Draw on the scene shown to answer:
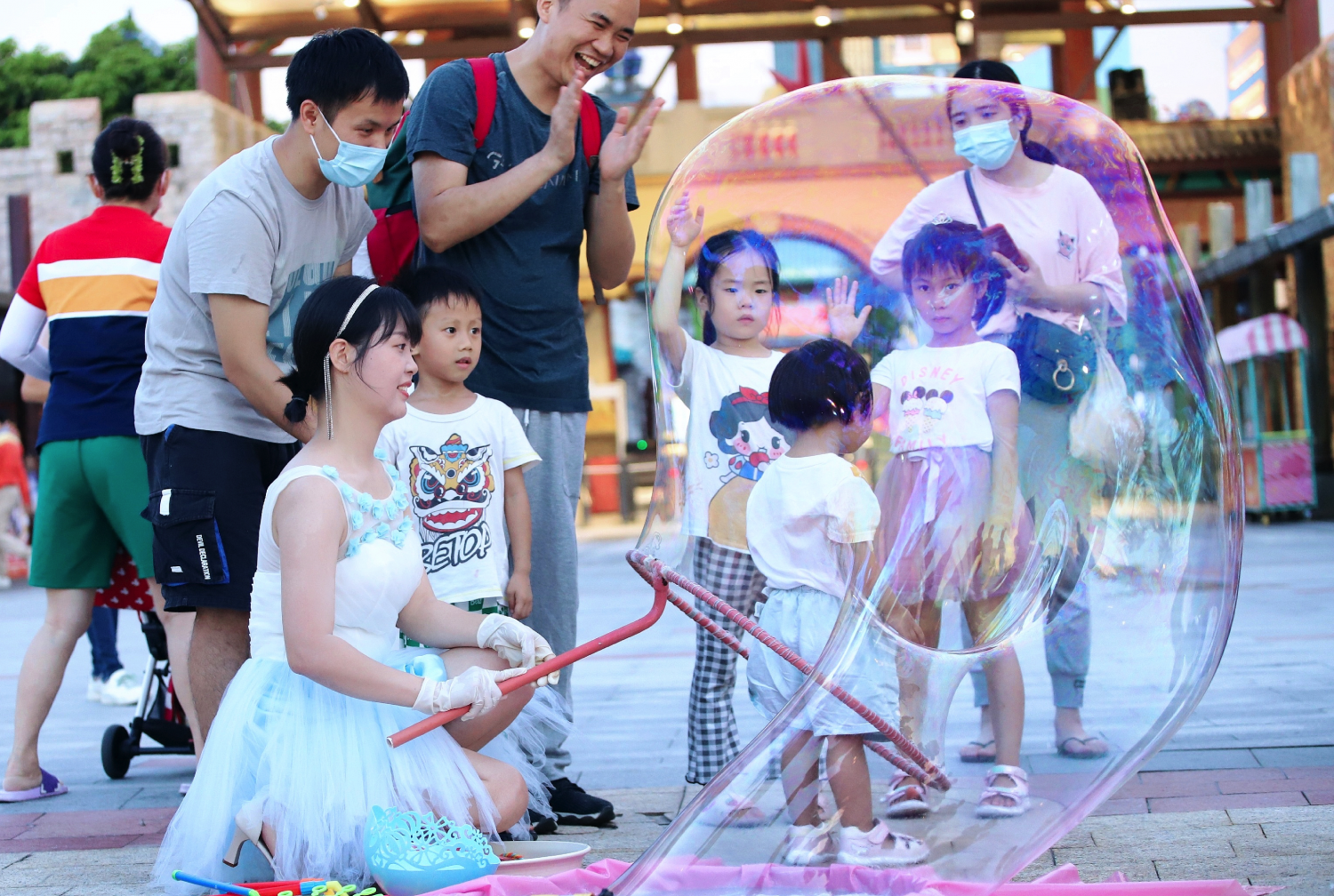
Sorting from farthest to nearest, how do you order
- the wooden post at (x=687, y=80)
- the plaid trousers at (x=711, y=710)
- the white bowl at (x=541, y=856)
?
the wooden post at (x=687, y=80), the plaid trousers at (x=711, y=710), the white bowl at (x=541, y=856)

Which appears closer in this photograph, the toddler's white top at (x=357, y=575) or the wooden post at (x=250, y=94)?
the toddler's white top at (x=357, y=575)

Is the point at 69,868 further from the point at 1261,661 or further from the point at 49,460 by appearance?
the point at 1261,661

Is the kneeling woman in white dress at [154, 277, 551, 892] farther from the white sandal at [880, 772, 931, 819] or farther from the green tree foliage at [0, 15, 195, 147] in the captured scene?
the green tree foliage at [0, 15, 195, 147]

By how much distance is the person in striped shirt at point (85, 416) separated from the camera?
3314mm

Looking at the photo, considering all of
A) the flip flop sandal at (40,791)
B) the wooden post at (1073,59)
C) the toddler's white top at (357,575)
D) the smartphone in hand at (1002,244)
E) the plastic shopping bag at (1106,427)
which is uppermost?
the wooden post at (1073,59)

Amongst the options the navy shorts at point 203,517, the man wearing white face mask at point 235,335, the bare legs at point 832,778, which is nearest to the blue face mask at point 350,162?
the man wearing white face mask at point 235,335

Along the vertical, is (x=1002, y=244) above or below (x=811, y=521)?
above

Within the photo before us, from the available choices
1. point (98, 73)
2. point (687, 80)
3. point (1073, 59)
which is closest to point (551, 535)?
point (687, 80)

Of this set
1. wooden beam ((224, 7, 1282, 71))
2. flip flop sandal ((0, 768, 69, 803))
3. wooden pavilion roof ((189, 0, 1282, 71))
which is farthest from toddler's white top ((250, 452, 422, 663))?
wooden beam ((224, 7, 1282, 71))

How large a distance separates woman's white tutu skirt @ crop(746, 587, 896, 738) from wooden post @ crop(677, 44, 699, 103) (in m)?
13.2

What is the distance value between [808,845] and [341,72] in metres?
1.80

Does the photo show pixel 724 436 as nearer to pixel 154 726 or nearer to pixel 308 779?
pixel 308 779

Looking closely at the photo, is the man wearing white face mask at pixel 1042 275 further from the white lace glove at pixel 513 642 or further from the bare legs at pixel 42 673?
the bare legs at pixel 42 673

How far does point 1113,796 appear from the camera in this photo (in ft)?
9.61
